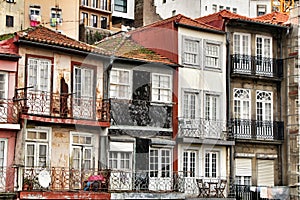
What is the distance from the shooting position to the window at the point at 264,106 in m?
39.9

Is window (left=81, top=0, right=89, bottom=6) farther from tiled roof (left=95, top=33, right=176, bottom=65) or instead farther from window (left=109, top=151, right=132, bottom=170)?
window (left=109, top=151, right=132, bottom=170)

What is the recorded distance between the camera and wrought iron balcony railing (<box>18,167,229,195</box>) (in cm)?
3091

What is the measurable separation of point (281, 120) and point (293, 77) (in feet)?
7.97

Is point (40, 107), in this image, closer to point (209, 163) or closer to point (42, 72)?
point (42, 72)

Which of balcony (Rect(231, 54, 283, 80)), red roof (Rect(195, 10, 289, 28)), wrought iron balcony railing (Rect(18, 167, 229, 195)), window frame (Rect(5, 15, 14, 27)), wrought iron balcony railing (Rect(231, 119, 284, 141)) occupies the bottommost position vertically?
wrought iron balcony railing (Rect(18, 167, 229, 195))

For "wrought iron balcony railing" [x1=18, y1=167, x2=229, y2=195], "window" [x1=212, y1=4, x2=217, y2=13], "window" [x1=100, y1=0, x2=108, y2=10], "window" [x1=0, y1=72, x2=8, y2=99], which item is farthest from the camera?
"window" [x1=100, y1=0, x2=108, y2=10]

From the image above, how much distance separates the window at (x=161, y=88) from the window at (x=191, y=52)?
161 cm

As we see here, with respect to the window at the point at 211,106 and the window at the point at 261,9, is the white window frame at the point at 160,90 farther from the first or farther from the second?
the window at the point at 261,9

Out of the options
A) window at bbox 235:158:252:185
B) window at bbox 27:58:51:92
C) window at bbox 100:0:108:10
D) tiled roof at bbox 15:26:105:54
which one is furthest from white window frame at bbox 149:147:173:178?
window at bbox 100:0:108:10

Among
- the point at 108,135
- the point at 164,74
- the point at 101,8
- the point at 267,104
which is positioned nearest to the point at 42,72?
the point at 108,135

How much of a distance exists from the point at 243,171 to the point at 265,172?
1.48m

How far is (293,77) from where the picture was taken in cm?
4025

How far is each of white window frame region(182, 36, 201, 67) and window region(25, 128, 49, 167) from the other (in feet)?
30.2

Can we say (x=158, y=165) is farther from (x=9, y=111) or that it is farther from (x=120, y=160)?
(x=9, y=111)
